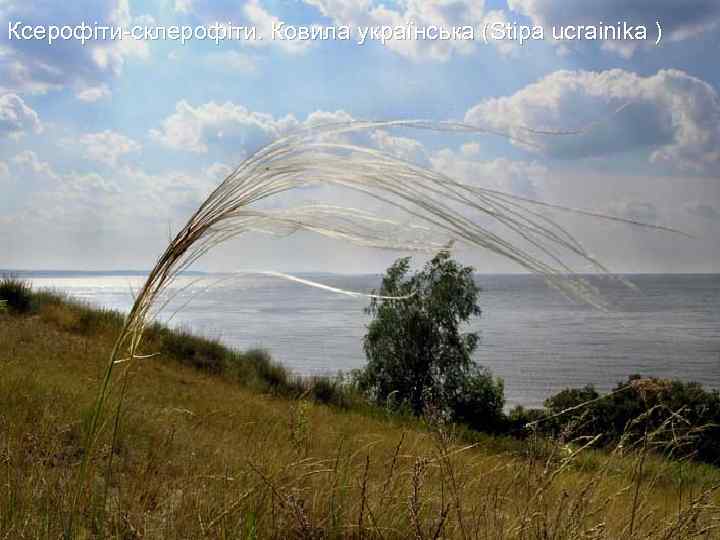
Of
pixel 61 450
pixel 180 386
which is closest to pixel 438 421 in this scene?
pixel 61 450

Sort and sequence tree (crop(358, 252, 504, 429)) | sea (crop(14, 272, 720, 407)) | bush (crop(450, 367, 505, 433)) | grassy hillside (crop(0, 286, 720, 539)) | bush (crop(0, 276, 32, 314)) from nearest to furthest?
grassy hillside (crop(0, 286, 720, 539))
bush (crop(0, 276, 32, 314))
bush (crop(450, 367, 505, 433))
tree (crop(358, 252, 504, 429))
sea (crop(14, 272, 720, 407))

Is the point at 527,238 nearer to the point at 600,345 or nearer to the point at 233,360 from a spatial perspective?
the point at 233,360

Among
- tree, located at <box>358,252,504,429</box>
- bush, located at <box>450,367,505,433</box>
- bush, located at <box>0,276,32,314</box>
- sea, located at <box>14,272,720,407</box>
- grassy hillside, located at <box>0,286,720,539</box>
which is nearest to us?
grassy hillside, located at <box>0,286,720,539</box>

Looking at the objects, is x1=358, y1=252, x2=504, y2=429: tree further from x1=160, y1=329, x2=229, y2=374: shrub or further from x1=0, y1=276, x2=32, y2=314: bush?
x1=0, y1=276, x2=32, y2=314: bush

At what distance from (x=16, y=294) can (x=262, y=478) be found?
14.5 meters

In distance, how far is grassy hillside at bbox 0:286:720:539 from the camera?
100 inches

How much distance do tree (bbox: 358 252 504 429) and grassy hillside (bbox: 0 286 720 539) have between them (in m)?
12.7

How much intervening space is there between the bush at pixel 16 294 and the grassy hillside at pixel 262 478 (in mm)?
4062

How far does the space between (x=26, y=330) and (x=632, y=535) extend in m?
10.6

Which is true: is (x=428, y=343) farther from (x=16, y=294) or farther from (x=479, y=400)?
(x=16, y=294)

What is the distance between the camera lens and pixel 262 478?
2594mm

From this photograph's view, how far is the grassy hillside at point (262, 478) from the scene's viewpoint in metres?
2.55

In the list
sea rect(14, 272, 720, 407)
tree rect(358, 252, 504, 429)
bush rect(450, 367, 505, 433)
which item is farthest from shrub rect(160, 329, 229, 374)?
bush rect(450, 367, 505, 433)

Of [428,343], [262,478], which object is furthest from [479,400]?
[262,478]
